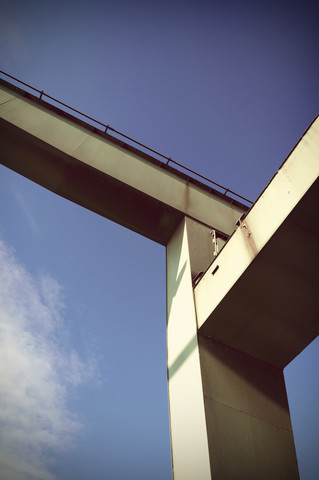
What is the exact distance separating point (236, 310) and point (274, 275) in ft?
2.93

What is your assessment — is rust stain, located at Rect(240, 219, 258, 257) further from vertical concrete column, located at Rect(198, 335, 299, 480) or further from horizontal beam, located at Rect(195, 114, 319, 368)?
vertical concrete column, located at Rect(198, 335, 299, 480)

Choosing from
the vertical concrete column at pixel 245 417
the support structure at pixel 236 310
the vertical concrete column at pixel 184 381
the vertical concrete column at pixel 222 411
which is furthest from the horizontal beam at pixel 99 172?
the vertical concrete column at pixel 245 417

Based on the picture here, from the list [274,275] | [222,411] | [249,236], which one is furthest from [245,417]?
[249,236]

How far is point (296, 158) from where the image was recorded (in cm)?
492

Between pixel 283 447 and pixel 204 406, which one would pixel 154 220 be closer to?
pixel 204 406

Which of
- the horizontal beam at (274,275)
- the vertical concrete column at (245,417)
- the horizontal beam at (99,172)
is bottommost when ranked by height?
the vertical concrete column at (245,417)

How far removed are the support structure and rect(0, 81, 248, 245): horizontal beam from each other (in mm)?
48

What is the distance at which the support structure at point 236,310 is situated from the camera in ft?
15.2

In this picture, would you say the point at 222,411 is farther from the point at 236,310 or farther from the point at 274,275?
the point at 274,275

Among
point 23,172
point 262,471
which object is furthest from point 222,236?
point 23,172

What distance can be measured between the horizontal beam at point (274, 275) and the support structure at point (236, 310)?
0.02 metres

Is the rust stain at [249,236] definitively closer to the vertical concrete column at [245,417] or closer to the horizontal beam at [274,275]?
the horizontal beam at [274,275]

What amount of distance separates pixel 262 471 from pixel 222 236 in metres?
4.88

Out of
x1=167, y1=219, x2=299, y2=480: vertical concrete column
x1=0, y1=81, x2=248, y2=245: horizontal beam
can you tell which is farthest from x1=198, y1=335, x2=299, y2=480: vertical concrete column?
x1=0, y1=81, x2=248, y2=245: horizontal beam
